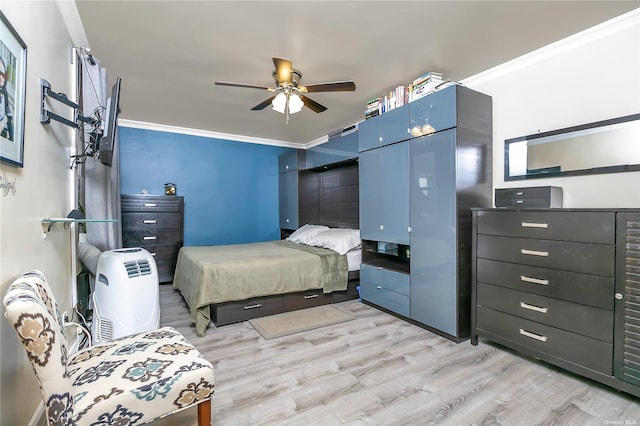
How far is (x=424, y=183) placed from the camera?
107 inches

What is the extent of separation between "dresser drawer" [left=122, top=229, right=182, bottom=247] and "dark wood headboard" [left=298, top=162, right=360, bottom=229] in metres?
1.99

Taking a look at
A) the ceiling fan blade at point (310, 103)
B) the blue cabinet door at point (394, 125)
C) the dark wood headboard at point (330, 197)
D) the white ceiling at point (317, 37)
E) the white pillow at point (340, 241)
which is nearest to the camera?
the white ceiling at point (317, 37)

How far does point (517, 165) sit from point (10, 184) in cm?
327

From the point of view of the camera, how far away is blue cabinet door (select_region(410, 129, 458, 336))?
97.5 inches

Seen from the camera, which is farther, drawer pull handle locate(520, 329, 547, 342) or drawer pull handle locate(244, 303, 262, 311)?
drawer pull handle locate(244, 303, 262, 311)

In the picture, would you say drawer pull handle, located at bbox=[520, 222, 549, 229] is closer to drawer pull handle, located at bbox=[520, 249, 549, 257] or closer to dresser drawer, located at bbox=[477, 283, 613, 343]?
drawer pull handle, located at bbox=[520, 249, 549, 257]

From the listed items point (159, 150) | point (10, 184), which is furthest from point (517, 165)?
point (159, 150)

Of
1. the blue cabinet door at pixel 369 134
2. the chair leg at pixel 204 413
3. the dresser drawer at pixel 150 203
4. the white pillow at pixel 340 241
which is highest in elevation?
the blue cabinet door at pixel 369 134

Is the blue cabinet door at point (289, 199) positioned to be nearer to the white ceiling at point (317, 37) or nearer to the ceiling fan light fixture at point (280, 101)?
the white ceiling at point (317, 37)

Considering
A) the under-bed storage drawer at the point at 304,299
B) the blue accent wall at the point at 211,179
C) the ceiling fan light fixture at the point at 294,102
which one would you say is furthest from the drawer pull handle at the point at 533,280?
the blue accent wall at the point at 211,179

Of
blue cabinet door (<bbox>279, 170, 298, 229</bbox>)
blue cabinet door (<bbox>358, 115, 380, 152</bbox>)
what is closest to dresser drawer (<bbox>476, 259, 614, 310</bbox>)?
blue cabinet door (<bbox>358, 115, 380, 152</bbox>)

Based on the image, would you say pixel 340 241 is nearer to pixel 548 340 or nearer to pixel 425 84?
pixel 425 84

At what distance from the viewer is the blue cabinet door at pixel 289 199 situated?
16.9 feet

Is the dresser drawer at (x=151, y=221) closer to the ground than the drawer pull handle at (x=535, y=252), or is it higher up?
higher up
